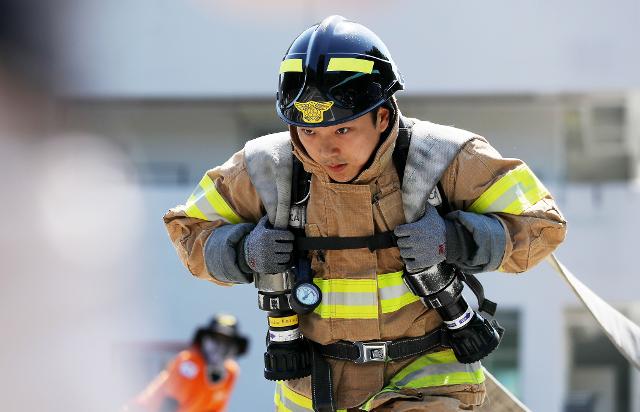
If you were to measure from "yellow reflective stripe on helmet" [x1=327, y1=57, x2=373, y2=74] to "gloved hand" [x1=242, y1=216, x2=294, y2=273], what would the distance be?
1.55 ft

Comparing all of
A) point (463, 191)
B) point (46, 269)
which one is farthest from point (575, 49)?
point (463, 191)

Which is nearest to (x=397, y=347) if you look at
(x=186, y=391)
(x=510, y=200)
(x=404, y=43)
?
(x=510, y=200)

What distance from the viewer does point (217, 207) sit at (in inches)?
134

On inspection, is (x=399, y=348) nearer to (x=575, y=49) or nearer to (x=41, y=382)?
(x=575, y=49)

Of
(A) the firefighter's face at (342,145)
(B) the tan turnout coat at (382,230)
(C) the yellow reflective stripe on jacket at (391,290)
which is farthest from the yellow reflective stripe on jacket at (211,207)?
(C) the yellow reflective stripe on jacket at (391,290)

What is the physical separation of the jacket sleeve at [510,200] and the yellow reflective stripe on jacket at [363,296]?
27 centimetres

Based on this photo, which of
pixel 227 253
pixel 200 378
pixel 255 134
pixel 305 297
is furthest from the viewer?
pixel 255 134

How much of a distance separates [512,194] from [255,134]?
33.6 feet

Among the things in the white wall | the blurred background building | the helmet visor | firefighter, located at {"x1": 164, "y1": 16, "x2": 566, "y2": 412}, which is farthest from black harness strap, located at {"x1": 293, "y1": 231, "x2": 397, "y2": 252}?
the white wall

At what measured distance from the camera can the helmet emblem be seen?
305 centimetres

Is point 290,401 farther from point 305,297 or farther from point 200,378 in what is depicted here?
point 200,378

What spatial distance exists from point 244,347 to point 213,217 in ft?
18.9

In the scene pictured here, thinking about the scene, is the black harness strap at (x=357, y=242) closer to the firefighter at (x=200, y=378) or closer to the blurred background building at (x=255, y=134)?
the firefighter at (x=200, y=378)

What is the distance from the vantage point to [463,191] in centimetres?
323
